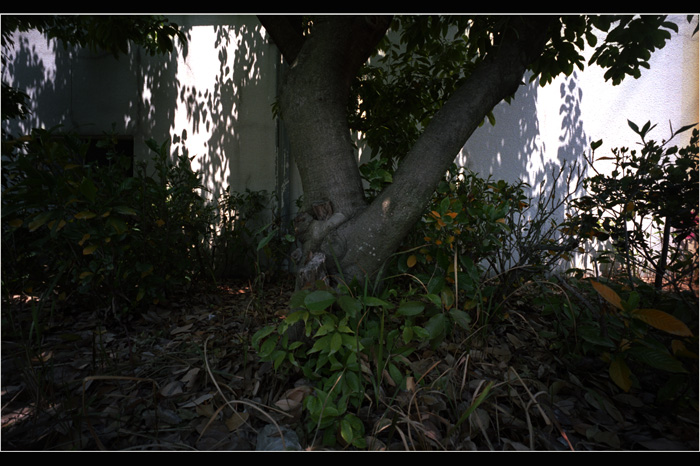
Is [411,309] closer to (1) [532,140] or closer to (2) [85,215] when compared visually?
(2) [85,215]

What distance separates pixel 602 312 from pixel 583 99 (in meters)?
3.69

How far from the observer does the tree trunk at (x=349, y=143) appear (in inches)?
63.4

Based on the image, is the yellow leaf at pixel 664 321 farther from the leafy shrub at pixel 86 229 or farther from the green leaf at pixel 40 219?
the green leaf at pixel 40 219

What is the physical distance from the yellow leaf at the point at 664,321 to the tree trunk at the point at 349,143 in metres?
0.89

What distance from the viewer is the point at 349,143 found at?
180cm

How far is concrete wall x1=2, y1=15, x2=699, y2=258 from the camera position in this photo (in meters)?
4.13

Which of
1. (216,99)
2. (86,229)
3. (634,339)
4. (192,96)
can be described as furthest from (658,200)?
(192,96)

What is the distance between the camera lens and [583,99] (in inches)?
158

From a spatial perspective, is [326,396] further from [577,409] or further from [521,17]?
[521,17]

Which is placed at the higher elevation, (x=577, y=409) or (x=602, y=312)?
(x=602, y=312)

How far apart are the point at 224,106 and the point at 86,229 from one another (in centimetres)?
310
